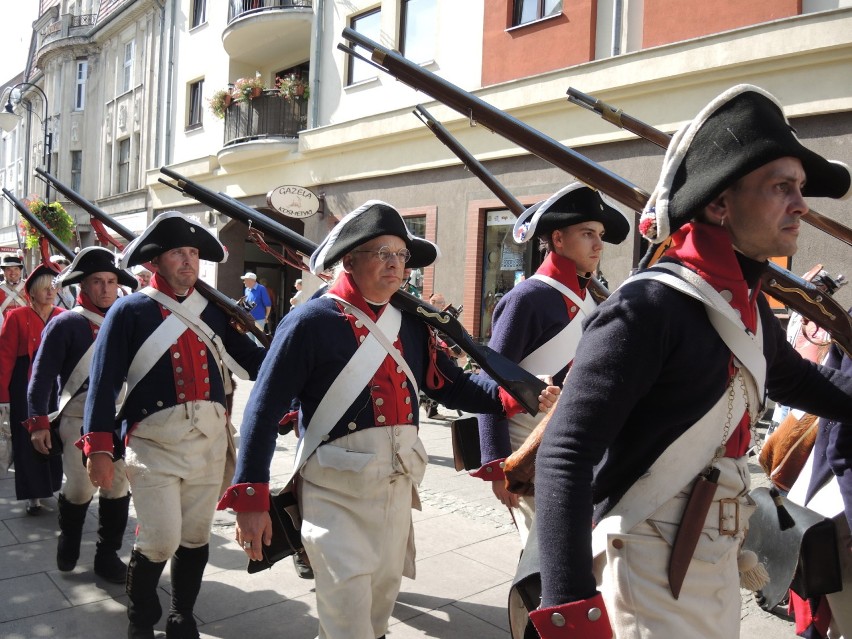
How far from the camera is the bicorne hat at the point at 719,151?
5.65ft

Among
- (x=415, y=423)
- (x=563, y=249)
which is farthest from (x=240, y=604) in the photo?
(x=563, y=249)

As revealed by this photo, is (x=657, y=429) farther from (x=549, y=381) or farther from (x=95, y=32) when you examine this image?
(x=95, y=32)

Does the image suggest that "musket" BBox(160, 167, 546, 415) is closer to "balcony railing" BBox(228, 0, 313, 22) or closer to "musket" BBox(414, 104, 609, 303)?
"musket" BBox(414, 104, 609, 303)

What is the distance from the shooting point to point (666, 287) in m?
1.80

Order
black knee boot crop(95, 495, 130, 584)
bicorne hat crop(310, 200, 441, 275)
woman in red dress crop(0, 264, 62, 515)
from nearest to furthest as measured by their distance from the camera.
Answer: bicorne hat crop(310, 200, 441, 275)
black knee boot crop(95, 495, 130, 584)
woman in red dress crop(0, 264, 62, 515)

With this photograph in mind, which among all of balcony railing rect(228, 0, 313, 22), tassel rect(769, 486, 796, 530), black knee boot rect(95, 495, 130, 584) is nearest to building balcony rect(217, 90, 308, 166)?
balcony railing rect(228, 0, 313, 22)

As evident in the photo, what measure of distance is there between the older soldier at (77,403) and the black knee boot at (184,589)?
3.27 ft

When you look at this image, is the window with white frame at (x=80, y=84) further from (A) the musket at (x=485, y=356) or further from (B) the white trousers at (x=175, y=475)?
(A) the musket at (x=485, y=356)

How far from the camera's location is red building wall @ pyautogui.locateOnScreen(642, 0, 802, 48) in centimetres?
909

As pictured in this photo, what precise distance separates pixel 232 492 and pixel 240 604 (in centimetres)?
183

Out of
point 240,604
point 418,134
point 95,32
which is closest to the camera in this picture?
point 240,604

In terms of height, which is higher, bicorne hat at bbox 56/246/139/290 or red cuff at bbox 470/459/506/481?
bicorne hat at bbox 56/246/139/290

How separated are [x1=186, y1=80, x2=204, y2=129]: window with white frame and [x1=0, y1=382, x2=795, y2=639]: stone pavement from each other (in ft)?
56.7

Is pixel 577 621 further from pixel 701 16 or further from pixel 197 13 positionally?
pixel 197 13
